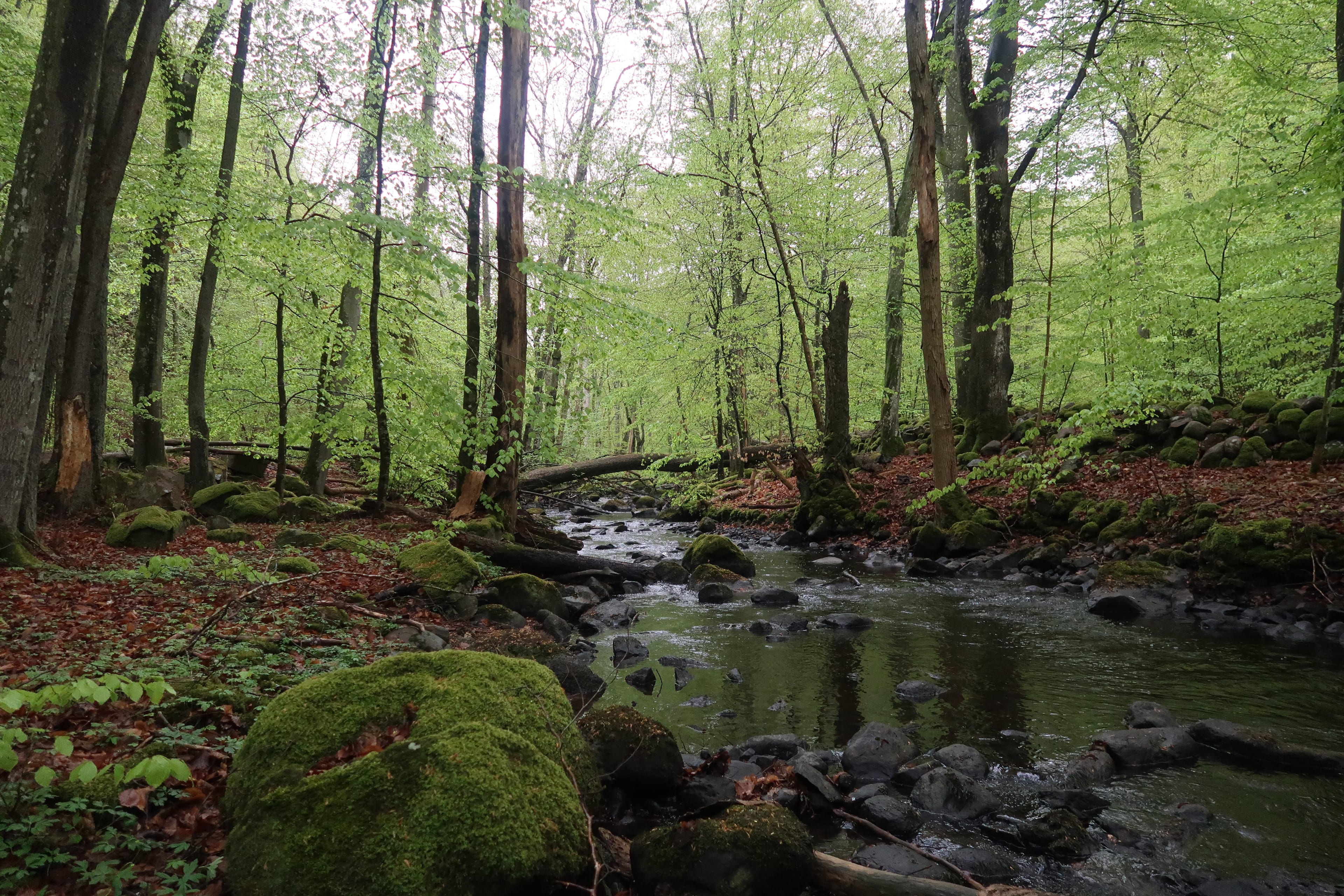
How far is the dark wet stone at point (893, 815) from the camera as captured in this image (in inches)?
151

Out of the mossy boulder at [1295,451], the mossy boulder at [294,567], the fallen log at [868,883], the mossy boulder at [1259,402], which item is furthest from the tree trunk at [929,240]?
the mossy boulder at [294,567]

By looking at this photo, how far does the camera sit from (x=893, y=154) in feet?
70.0

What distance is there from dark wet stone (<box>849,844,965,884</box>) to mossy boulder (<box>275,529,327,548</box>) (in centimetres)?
788

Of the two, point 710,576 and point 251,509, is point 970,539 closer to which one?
point 710,576

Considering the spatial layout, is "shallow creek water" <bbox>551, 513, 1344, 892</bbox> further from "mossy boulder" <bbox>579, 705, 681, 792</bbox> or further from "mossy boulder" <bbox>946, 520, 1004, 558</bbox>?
"mossy boulder" <bbox>946, 520, 1004, 558</bbox>

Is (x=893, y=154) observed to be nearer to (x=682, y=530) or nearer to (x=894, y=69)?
(x=894, y=69)

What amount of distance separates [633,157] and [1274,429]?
13.1m

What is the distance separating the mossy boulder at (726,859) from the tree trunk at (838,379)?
12252 millimetres

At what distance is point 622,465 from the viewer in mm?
20484

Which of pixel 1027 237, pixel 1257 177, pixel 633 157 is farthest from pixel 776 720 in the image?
pixel 1027 237

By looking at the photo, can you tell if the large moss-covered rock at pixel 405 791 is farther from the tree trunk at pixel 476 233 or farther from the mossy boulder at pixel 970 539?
the mossy boulder at pixel 970 539

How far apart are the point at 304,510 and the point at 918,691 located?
33.7 ft

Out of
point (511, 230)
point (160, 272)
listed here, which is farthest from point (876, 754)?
point (160, 272)

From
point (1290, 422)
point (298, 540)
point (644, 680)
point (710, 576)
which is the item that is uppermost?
point (1290, 422)
